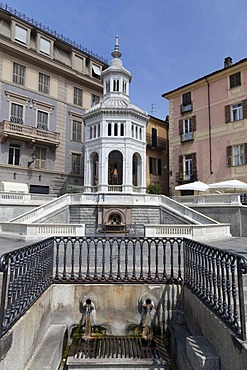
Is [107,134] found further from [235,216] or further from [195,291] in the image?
[195,291]

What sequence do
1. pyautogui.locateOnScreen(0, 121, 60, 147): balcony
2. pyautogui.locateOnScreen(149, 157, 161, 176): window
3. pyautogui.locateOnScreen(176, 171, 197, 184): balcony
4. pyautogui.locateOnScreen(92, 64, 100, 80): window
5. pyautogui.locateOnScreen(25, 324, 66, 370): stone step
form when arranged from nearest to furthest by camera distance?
pyautogui.locateOnScreen(25, 324, 66, 370): stone step → pyautogui.locateOnScreen(0, 121, 60, 147): balcony → pyautogui.locateOnScreen(176, 171, 197, 184): balcony → pyautogui.locateOnScreen(92, 64, 100, 80): window → pyautogui.locateOnScreen(149, 157, 161, 176): window

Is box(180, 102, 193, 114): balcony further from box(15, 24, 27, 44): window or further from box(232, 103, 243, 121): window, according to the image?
box(15, 24, 27, 44): window

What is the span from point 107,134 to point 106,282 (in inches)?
640

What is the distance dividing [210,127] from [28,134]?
1672 cm

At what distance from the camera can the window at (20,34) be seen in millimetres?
23141

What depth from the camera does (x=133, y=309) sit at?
545 cm

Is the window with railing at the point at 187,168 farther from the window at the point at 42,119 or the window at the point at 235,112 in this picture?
the window at the point at 42,119

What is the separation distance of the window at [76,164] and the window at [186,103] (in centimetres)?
1205

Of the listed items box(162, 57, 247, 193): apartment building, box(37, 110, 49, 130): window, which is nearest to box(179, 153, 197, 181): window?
box(162, 57, 247, 193): apartment building

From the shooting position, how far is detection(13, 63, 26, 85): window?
910 inches

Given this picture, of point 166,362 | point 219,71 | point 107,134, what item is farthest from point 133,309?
point 219,71

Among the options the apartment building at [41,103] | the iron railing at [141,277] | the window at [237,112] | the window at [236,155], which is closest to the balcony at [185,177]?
the window at [236,155]

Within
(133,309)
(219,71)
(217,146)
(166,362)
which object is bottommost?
(166,362)

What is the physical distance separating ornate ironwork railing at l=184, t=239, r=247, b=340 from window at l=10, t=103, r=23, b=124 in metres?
21.6
